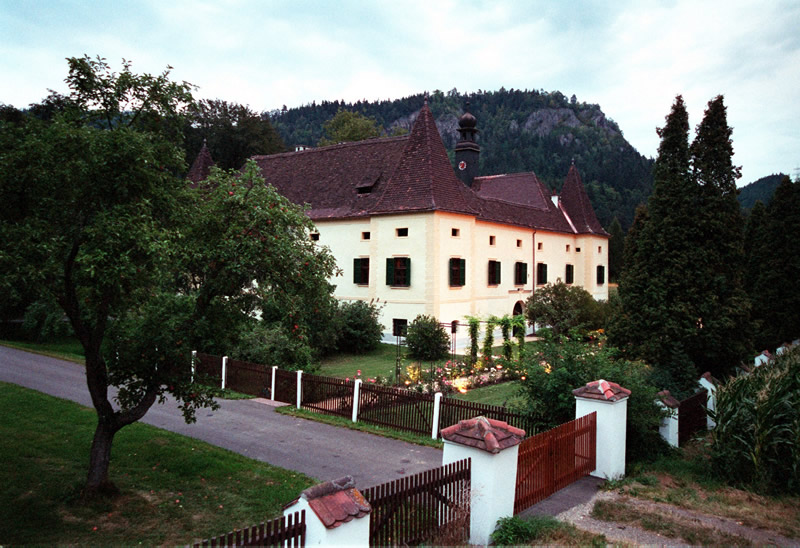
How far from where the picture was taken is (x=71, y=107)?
21.2 ft

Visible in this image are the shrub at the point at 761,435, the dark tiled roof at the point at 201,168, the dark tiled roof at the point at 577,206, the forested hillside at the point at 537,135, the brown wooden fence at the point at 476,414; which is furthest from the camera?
the forested hillside at the point at 537,135

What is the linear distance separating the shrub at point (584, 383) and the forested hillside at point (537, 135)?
266ft

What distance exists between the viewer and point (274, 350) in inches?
647

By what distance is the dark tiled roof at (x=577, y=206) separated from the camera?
3772 cm

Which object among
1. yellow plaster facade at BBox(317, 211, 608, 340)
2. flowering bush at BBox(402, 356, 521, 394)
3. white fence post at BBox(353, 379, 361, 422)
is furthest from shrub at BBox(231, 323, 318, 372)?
yellow plaster facade at BBox(317, 211, 608, 340)

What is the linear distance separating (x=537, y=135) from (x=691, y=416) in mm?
146157

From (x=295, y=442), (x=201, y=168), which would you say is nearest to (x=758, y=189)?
(x=201, y=168)

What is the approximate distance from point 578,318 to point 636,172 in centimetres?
9167

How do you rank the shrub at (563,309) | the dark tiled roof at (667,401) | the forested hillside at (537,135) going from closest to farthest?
the dark tiled roof at (667,401)
the shrub at (563,309)
the forested hillside at (537,135)

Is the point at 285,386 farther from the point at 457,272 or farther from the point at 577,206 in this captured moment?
the point at 577,206

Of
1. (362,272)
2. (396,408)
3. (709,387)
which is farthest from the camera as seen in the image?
(362,272)

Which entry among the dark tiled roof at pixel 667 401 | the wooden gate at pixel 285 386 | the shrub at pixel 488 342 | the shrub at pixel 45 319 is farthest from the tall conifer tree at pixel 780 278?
the shrub at pixel 45 319

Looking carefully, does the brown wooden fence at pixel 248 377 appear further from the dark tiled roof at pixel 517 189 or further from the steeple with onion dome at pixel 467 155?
the steeple with onion dome at pixel 467 155

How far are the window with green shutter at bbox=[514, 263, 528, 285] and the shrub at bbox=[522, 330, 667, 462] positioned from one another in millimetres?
20932
